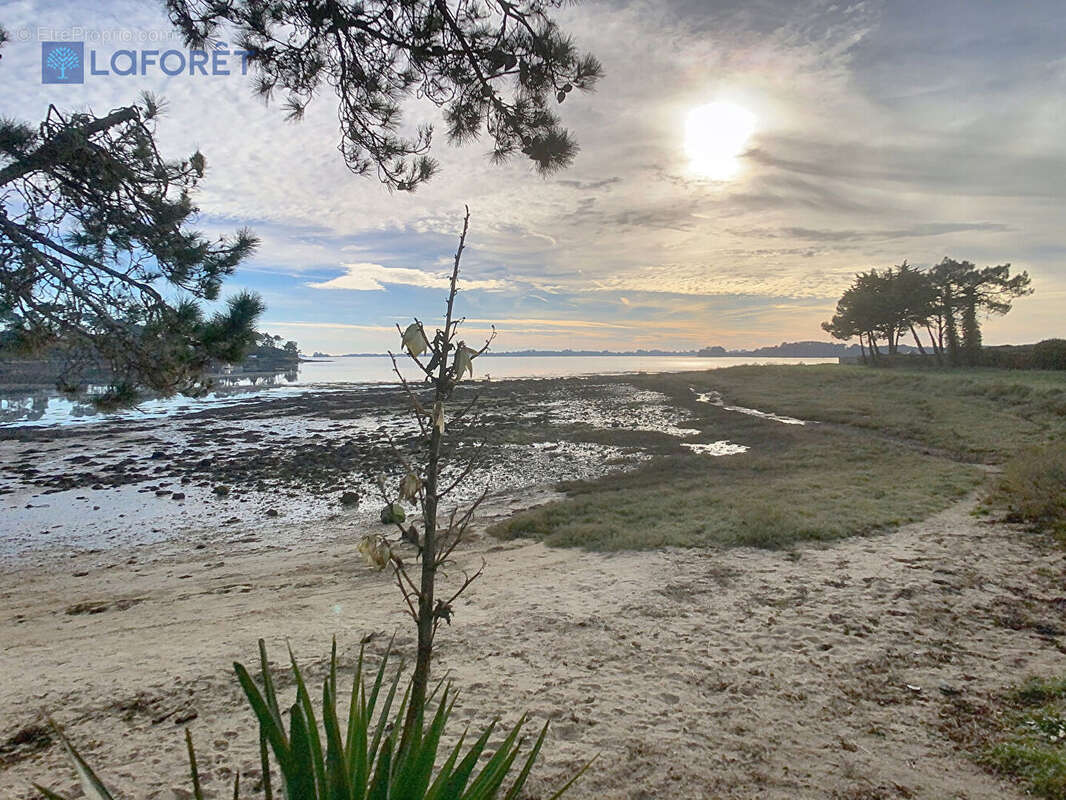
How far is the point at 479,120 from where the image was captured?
5465mm

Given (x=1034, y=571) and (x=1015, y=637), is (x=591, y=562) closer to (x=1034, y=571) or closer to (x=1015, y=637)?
(x=1015, y=637)

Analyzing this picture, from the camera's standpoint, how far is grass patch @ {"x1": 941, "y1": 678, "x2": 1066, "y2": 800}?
3189 mm

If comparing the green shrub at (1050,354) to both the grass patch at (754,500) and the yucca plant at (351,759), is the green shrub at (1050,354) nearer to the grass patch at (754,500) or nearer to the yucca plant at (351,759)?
the grass patch at (754,500)

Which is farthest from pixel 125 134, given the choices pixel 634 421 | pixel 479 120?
pixel 634 421

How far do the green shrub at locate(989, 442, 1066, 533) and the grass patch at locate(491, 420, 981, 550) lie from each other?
88 cm

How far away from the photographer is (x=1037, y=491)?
9172 millimetres

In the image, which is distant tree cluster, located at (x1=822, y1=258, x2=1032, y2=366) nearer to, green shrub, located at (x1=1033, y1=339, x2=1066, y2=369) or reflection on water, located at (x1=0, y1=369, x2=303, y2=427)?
green shrub, located at (x1=1033, y1=339, x2=1066, y2=369)

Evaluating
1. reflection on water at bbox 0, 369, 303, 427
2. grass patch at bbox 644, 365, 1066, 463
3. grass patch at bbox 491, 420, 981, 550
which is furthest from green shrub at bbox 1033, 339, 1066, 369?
reflection on water at bbox 0, 369, 303, 427

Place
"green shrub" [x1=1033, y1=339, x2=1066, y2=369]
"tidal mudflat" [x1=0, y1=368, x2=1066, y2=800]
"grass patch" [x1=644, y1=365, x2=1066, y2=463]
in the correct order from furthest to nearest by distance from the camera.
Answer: "green shrub" [x1=1033, y1=339, x2=1066, y2=369], "grass patch" [x1=644, y1=365, x2=1066, y2=463], "tidal mudflat" [x1=0, y1=368, x2=1066, y2=800]

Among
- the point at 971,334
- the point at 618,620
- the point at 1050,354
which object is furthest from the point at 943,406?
the point at 618,620

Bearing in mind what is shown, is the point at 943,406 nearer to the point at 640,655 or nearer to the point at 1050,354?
the point at 1050,354

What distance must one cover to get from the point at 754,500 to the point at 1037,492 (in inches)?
170

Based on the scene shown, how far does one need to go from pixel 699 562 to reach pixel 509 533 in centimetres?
379

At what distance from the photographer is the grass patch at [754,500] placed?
29.3 ft
